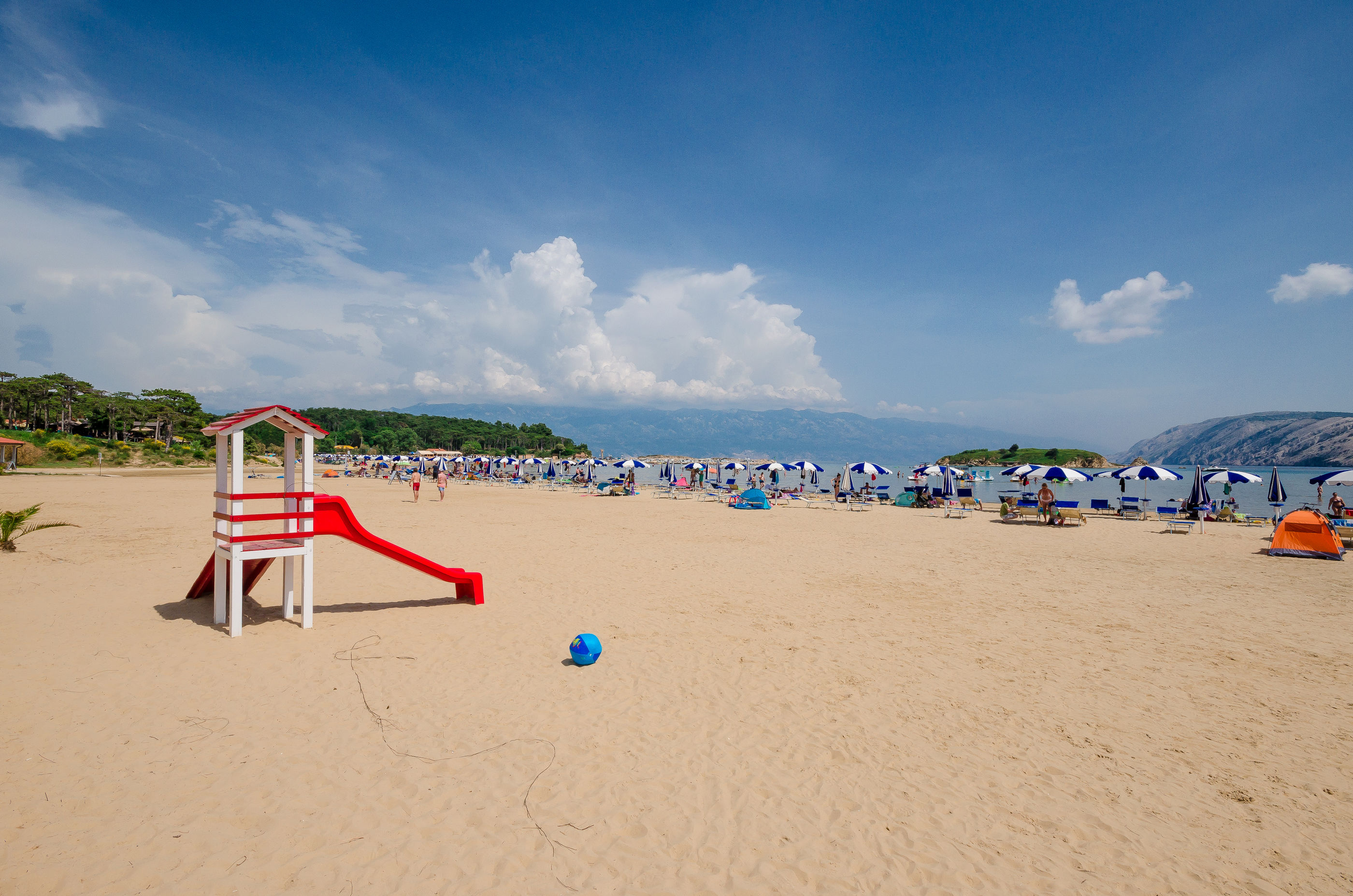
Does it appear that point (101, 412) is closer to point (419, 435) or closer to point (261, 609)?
point (419, 435)

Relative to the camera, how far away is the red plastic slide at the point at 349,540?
7.68 metres

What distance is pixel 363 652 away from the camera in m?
6.52

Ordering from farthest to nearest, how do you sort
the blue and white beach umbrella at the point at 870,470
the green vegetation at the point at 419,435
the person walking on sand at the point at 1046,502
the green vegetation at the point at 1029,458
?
the green vegetation at the point at 1029,458, the green vegetation at the point at 419,435, the blue and white beach umbrella at the point at 870,470, the person walking on sand at the point at 1046,502

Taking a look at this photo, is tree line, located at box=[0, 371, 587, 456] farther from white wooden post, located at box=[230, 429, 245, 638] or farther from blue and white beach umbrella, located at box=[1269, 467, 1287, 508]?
blue and white beach umbrella, located at box=[1269, 467, 1287, 508]

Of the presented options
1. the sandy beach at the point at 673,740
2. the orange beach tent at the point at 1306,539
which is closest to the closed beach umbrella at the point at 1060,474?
the orange beach tent at the point at 1306,539

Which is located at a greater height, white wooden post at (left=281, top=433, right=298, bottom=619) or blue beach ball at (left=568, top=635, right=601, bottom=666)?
white wooden post at (left=281, top=433, right=298, bottom=619)

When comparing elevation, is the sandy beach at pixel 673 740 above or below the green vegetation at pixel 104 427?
below

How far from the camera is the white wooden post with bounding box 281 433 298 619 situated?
25.0ft

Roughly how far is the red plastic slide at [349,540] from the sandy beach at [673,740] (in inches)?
15.6

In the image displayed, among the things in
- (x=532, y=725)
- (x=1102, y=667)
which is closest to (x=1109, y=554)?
(x=1102, y=667)

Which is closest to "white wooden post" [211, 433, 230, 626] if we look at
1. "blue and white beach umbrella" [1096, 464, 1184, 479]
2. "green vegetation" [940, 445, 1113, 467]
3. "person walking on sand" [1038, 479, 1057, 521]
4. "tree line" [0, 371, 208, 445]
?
"person walking on sand" [1038, 479, 1057, 521]

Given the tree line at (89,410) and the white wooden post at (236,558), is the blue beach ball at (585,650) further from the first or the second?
the tree line at (89,410)

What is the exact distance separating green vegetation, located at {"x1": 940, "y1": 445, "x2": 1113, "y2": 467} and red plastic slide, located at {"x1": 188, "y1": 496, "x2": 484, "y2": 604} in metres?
121

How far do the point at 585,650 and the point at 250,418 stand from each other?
4.92m
